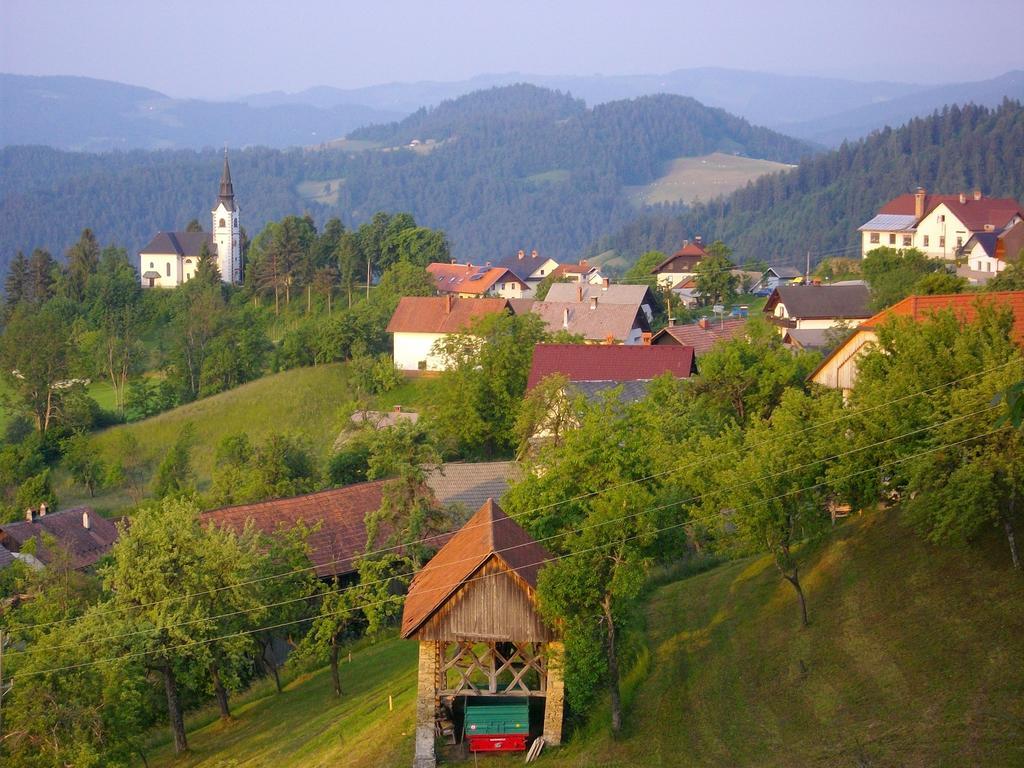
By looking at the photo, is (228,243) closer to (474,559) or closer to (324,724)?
(324,724)

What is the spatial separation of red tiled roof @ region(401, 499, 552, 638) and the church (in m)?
78.4

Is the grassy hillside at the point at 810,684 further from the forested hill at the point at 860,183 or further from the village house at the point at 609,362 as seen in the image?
the forested hill at the point at 860,183

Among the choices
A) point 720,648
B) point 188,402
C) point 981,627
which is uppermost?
point 981,627

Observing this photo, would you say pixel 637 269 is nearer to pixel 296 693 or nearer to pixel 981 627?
pixel 296 693

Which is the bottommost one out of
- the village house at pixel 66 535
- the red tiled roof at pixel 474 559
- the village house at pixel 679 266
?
the village house at pixel 66 535

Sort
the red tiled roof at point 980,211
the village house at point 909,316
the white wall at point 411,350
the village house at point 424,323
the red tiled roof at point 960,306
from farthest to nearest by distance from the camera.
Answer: the red tiled roof at point 980,211
the white wall at point 411,350
the village house at point 424,323
the village house at point 909,316
the red tiled roof at point 960,306

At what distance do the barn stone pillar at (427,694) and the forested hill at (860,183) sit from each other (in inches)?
4367

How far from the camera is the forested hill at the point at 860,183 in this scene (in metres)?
141

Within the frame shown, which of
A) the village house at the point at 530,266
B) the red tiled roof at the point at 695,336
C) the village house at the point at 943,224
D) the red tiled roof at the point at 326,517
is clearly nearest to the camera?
the red tiled roof at the point at 326,517

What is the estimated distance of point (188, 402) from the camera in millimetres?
66812

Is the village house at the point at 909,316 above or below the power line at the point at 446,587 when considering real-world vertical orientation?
above

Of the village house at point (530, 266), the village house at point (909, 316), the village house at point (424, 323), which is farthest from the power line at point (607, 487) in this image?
the village house at point (530, 266)

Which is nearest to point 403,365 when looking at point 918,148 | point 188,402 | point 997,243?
point 188,402

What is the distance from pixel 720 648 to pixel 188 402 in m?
49.9
